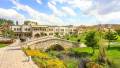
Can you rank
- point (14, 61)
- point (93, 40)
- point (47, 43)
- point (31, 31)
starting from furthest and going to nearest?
point (31, 31) → point (47, 43) → point (93, 40) → point (14, 61)

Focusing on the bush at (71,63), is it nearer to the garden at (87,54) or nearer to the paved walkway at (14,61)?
the garden at (87,54)

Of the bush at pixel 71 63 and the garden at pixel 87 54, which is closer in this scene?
the garden at pixel 87 54

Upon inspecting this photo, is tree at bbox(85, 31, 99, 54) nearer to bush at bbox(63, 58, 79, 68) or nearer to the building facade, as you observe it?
bush at bbox(63, 58, 79, 68)

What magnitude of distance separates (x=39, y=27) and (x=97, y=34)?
84.9m

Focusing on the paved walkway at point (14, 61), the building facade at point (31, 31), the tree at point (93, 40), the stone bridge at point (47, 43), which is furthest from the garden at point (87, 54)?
the building facade at point (31, 31)

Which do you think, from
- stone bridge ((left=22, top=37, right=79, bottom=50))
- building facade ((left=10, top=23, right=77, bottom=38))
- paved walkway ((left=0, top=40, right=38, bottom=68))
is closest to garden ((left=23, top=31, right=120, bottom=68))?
stone bridge ((left=22, top=37, right=79, bottom=50))

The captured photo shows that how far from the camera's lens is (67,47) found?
75.5 m

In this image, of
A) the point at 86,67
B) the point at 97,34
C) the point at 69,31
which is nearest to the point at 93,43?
the point at 97,34

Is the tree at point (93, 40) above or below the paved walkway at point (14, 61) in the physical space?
above

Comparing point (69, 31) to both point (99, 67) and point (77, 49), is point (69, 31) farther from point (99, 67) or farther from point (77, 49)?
point (99, 67)

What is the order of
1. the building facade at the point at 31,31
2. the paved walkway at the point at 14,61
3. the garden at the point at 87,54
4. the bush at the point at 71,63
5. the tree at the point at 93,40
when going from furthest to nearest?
the building facade at the point at 31,31
the tree at the point at 93,40
the bush at the point at 71,63
the garden at the point at 87,54
the paved walkway at the point at 14,61

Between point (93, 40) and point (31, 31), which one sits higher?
point (31, 31)

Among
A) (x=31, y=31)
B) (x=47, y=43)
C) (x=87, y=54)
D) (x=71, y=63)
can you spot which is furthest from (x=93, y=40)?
(x=31, y=31)

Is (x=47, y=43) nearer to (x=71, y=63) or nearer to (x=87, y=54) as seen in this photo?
(x=87, y=54)
